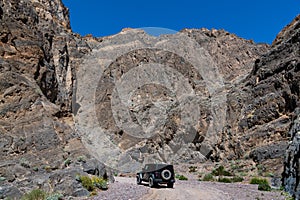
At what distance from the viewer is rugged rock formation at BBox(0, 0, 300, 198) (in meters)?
18.4

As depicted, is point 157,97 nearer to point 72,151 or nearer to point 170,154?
point 170,154

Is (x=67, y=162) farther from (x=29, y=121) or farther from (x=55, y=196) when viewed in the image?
(x=55, y=196)

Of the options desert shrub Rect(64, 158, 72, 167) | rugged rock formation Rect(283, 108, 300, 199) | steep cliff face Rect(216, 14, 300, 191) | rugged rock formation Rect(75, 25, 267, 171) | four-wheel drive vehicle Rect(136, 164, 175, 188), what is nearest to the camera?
rugged rock formation Rect(283, 108, 300, 199)

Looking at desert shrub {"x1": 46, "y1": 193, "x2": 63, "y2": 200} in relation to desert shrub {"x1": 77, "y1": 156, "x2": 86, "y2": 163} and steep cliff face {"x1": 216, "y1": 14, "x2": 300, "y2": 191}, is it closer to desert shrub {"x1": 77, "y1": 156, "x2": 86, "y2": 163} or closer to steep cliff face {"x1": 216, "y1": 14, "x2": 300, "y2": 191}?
desert shrub {"x1": 77, "y1": 156, "x2": 86, "y2": 163}

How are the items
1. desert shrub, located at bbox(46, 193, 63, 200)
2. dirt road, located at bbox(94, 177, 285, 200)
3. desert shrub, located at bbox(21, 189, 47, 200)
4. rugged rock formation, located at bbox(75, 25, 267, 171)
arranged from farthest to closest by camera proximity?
rugged rock formation, located at bbox(75, 25, 267, 171), dirt road, located at bbox(94, 177, 285, 200), desert shrub, located at bbox(46, 193, 63, 200), desert shrub, located at bbox(21, 189, 47, 200)

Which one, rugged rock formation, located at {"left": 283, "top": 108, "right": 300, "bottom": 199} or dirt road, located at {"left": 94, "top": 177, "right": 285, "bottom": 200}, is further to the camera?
dirt road, located at {"left": 94, "top": 177, "right": 285, "bottom": 200}

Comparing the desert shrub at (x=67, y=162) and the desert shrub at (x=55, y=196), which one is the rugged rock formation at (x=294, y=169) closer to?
the desert shrub at (x=55, y=196)

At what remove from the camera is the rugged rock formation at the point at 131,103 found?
60.5 feet

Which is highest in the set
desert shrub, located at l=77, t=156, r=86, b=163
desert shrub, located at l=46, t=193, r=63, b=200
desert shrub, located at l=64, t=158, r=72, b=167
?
desert shrub, located at l=77, t=156, r=86, b=163

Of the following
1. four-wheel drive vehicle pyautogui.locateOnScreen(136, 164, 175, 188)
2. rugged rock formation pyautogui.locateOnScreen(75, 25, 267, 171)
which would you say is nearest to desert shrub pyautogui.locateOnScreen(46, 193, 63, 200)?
four-wheel drive vehicle pyautogui.locateOnScreen(136, 164, 175, 188)

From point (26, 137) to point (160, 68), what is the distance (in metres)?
65.2

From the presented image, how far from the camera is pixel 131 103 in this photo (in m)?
68.2

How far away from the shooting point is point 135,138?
55.0m

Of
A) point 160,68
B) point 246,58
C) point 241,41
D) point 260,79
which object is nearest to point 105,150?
point 260,79
